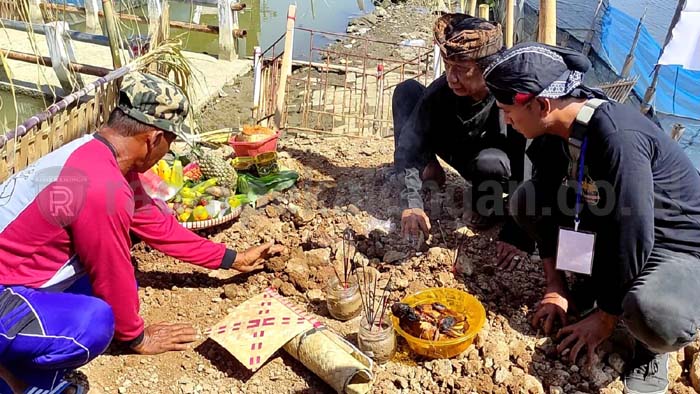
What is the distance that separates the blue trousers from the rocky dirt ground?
→ 1.13 feet

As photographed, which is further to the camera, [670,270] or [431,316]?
[431,316]

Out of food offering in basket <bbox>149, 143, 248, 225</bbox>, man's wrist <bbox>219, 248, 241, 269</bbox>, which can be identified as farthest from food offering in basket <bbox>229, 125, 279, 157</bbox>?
man's wrist <bbox>219, 248, 241, 269</bbox>

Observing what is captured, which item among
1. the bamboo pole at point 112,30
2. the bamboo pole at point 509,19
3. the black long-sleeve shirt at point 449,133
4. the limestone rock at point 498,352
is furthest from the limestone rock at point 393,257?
the bamboo pole at point 112,30

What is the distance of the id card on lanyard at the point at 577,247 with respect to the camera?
8.81ft

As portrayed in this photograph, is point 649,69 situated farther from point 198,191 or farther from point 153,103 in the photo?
point 153,103

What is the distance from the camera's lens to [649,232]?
240 cm

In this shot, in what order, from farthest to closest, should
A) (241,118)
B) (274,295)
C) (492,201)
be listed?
(241,118)
(492,201)
(274,295)

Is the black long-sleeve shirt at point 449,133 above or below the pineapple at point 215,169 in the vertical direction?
above

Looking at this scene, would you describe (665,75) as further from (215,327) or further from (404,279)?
(215,327)

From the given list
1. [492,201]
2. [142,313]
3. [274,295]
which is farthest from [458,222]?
[142,313]

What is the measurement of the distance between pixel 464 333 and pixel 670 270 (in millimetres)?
937

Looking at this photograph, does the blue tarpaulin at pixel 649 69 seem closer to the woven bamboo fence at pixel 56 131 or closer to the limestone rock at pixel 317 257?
the limestone rock at pixel 317 257

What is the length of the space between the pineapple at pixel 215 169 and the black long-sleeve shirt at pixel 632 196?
2645mm

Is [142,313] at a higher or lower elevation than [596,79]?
lower
